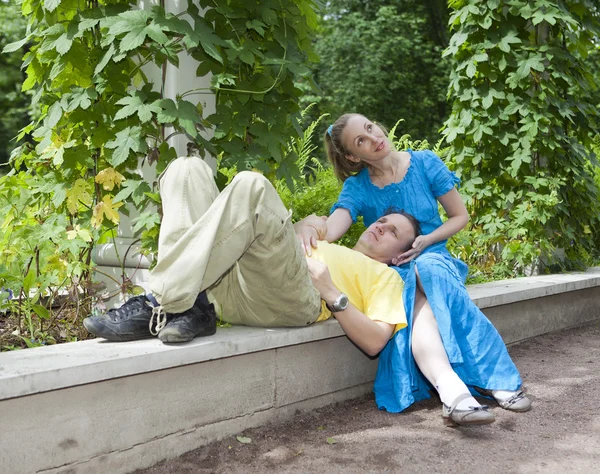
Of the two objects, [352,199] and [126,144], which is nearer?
[126,144]

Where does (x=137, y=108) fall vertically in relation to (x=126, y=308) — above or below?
above

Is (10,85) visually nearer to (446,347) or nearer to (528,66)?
(528,66)

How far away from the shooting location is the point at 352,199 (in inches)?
146

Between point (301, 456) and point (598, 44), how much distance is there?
18.0 ft

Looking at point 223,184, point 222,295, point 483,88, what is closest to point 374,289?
point 222,295

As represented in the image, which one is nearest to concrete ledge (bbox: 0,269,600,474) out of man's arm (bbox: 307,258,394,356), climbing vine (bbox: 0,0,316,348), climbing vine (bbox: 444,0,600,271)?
man's arm (bbox: 307,258,394,356)

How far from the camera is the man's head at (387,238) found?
3.34m

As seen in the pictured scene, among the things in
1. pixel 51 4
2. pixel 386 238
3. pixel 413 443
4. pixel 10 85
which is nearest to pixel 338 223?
pixel 386 238

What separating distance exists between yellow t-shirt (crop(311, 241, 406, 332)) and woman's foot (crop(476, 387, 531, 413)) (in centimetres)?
56

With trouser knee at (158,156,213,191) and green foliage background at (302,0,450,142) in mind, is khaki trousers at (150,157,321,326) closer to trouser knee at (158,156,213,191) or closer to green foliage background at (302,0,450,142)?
trouser knee at (158,156,213,191)

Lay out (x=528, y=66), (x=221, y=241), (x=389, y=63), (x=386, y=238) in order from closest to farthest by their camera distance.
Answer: (x=221, y=241) < (x=386, y=238) < (x=528, y=66) < (x=389, y=63)

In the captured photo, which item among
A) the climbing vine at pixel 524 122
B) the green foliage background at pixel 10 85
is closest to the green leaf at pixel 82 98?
the climbing vine at pixel 524 122

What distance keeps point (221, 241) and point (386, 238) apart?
3.93ft

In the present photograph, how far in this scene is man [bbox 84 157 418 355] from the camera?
236 cm
